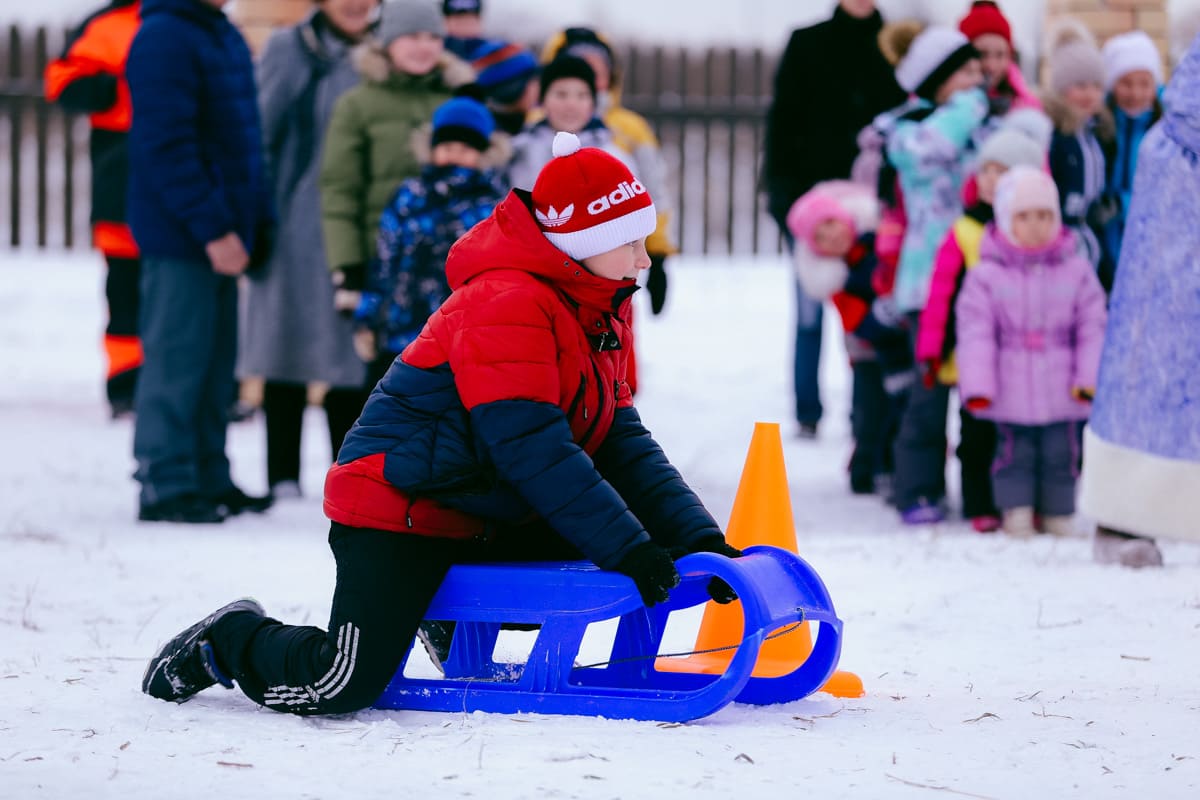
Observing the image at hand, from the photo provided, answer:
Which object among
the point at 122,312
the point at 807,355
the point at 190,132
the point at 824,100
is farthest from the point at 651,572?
the point at 122,312

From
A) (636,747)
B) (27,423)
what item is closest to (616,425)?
(636,747)

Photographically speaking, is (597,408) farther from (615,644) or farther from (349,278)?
(349,278)

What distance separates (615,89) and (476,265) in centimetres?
458

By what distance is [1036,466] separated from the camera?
6809 millimetres

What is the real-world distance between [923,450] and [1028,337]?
0.76 meters

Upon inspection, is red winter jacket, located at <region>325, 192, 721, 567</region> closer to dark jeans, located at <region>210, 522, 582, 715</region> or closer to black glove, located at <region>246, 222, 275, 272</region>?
dark jeans, located at <region>210, 522, 582, 715</region>

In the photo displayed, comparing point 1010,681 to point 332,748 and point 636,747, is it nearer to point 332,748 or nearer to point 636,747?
point 636,747

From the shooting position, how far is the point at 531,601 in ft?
12.1

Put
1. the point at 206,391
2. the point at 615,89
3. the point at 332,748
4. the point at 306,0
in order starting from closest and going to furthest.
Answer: the point at 332,748, the point at 206,391, the point at 615,89, the point at 306,0

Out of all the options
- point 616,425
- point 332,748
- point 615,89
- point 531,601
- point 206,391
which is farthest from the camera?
point 615,89

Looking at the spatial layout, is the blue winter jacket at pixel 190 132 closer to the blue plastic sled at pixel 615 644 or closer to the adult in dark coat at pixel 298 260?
the adult in dark coat at pixel 298 260

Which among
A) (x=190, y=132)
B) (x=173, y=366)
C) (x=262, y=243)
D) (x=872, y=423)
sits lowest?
(x=872, y=423)

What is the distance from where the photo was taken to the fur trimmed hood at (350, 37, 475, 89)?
6910 millimetres

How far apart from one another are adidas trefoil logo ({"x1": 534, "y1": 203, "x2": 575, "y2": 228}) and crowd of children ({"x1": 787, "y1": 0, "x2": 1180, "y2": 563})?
3196 mm
